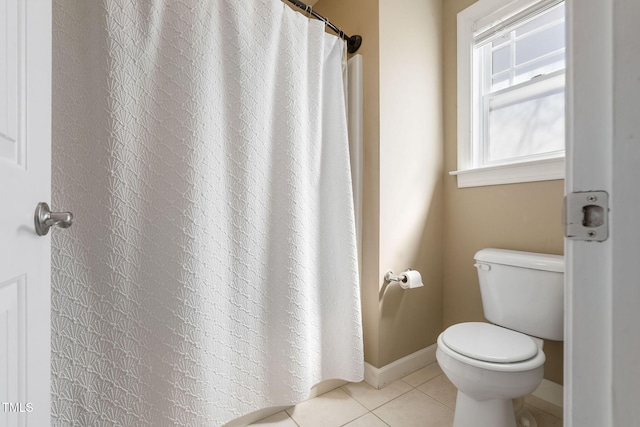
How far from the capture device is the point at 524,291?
1206mm

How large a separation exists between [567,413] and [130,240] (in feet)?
3.50

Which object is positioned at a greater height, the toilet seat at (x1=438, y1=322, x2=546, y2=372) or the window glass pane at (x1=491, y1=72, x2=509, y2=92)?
the window glass pane at (x1=491, y1=72, x2=509, y2=92)

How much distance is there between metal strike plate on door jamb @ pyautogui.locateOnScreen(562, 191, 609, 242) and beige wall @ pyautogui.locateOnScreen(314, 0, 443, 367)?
111cm

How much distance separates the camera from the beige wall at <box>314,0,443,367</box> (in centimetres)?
146

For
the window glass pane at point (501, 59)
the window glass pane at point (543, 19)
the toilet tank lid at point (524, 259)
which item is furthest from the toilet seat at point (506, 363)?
the window glass pane at point (543, 19)

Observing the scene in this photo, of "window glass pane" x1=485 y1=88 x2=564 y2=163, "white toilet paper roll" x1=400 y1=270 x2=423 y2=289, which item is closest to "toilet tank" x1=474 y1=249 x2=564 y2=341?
"white toilet paper roll" x1=400 y1=270 x2=423 y2=289

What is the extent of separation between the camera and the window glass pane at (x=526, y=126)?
135 cm

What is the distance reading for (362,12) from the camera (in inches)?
58.8

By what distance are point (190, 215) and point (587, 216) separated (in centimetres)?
99

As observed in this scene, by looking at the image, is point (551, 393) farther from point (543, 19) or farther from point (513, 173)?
point (543, 19)
